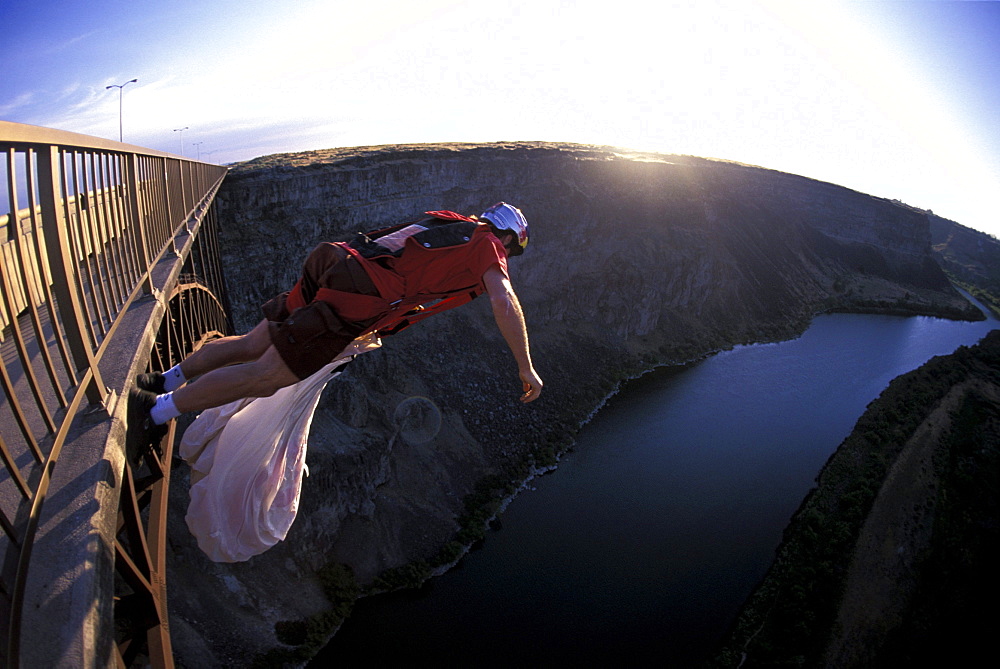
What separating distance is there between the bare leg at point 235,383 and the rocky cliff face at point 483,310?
1076cm

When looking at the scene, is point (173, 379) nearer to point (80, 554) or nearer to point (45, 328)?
point (45, 328)

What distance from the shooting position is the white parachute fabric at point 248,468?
5391mm

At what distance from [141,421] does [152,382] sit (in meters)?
0.42

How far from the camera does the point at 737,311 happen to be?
39.7 meters

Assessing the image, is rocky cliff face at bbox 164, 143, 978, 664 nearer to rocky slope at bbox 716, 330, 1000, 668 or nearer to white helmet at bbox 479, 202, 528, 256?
rocky slope at bbox 716, 330, 1000, 668

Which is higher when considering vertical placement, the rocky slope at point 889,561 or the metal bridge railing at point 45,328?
the metal bridge railing at point 45,328

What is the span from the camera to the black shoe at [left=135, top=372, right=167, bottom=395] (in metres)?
3.80

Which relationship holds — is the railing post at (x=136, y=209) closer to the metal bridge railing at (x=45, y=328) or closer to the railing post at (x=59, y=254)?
the metal bridge railing at (x=45, y=328)

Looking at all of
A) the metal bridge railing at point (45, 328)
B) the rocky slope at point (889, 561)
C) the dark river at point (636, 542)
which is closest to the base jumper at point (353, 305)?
the metal bridge railing at point (45, 328)

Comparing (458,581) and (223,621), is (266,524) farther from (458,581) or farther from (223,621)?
(458,581)

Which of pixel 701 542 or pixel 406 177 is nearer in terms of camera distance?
pixel 701 542

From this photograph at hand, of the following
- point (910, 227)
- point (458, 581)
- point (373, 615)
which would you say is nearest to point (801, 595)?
point (458, 581)

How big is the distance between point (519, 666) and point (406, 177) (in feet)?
67.4

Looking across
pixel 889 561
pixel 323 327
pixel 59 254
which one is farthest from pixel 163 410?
pixel 889 561
